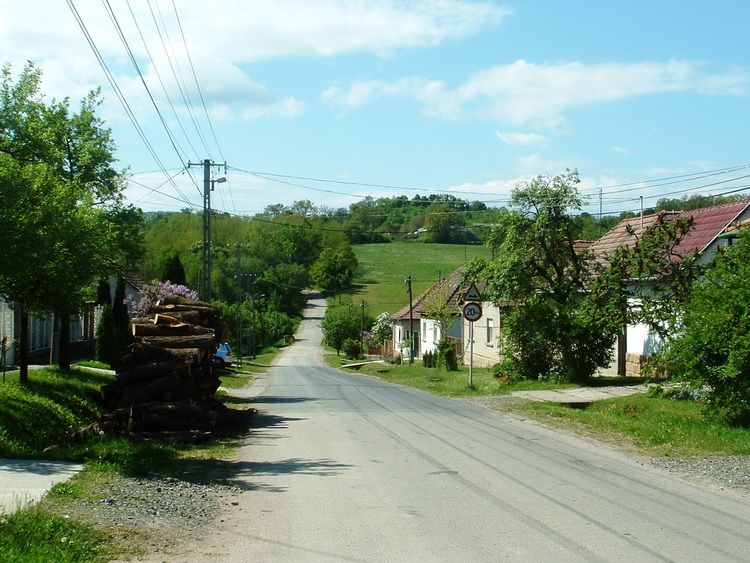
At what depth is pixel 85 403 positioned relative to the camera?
16250mm

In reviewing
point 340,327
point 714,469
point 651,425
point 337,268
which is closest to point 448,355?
point 651,425

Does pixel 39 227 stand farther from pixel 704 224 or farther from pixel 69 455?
pixel 704 224

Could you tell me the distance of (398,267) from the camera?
325 feet

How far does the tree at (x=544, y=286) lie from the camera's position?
23.2 metres

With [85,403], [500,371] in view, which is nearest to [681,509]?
[85,403]

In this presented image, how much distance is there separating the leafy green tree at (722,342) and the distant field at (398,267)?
67933 mm

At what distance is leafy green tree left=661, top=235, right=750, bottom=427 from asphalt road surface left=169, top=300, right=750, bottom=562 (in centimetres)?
232

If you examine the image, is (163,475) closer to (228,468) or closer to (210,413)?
(228,468)

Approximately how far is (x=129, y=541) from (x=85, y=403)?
35.6ft

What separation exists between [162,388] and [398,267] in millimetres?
86085

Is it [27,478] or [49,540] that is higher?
[49,540]

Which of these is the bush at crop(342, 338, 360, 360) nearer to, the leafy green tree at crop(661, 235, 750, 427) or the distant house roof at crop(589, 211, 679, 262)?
the distant house roof at crop(589, 211, 679, 262)

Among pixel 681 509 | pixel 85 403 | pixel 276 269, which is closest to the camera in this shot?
pixel 681 509

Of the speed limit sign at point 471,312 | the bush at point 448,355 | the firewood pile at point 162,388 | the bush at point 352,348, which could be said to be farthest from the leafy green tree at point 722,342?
the bush at point 352,348
